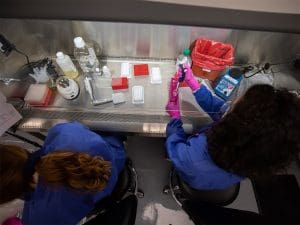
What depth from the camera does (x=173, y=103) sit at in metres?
1.25

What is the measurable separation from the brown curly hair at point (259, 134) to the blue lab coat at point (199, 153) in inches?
3.3

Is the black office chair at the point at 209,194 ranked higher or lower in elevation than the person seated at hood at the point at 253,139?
lower

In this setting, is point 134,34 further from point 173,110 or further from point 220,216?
Result: point 220,216

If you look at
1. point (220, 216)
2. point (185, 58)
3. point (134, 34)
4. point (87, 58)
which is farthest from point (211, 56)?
point (220, 216)

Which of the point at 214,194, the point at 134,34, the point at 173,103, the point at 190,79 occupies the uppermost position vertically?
the point at 134,34

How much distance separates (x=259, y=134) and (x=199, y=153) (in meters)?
0.26

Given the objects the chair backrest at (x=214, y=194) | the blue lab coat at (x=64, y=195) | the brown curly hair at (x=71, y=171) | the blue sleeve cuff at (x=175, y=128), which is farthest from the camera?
the chair backrest at (x=214, y=194)

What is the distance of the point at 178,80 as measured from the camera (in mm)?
1255

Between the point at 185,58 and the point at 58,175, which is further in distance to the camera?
the point at 185,58

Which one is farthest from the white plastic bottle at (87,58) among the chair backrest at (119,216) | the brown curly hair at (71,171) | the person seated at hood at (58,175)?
the chair backrest at (119,216)

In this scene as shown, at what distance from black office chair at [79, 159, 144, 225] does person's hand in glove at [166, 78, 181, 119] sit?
38 cm

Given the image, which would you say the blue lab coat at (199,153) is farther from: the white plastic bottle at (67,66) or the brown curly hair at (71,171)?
the white plastic bottle at (67,66)

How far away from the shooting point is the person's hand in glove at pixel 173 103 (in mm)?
1227

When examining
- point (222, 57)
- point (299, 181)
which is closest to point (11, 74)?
point (222, 57)
